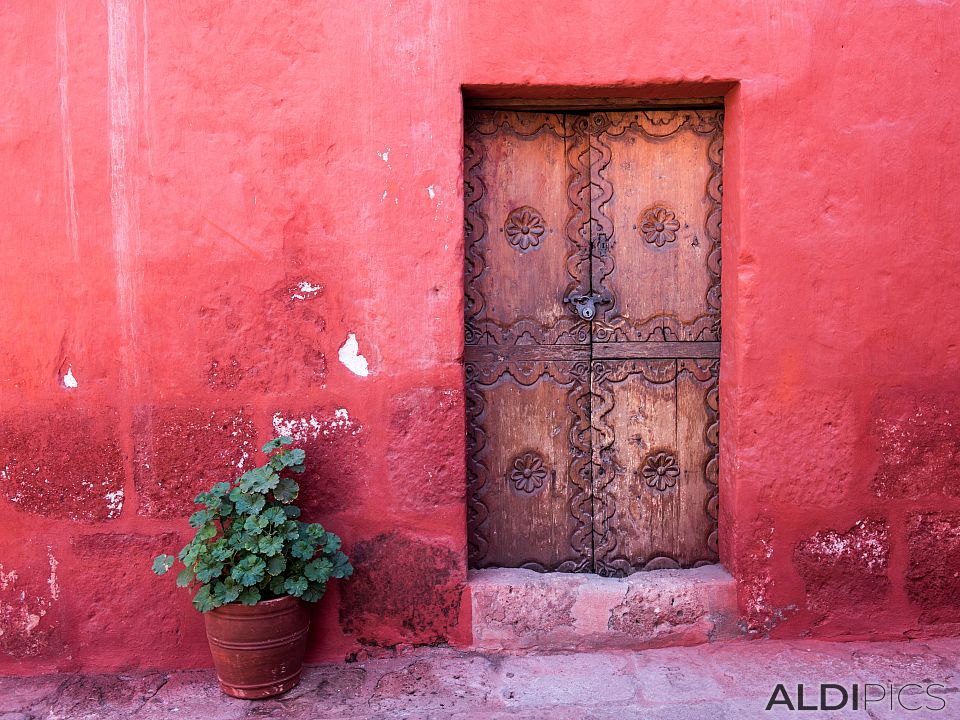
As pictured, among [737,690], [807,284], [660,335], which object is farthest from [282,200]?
[737,690]

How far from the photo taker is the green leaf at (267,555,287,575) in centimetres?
270

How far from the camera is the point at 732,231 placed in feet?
10.2

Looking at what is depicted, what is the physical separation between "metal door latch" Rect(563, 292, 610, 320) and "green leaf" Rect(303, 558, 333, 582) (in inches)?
53.7

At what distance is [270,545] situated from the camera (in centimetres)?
269

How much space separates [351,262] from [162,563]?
1.26 metres

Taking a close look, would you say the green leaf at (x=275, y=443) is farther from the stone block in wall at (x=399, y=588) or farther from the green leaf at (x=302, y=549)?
the stone block in wall at (x=399, y=588)

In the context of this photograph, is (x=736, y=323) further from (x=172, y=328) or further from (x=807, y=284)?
(x=172, y=328)

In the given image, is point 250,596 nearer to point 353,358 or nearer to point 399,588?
point 399,588

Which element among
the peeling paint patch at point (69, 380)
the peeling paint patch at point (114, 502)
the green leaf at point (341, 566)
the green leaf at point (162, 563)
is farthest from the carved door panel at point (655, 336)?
the peeling paint patch at point (69, 380)

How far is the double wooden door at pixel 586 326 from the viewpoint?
3244 millimetres

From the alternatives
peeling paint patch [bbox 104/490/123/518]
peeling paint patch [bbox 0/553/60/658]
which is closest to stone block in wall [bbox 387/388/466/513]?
peeling paint patch [bbox 104/490/123/518]

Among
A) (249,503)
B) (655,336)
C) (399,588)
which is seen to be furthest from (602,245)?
(249,503)

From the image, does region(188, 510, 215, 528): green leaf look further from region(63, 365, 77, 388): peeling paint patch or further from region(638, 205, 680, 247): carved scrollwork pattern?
region(638, 205, 680, 247): carved scrollwork pattern

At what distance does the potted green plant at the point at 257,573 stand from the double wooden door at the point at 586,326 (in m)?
0.76
